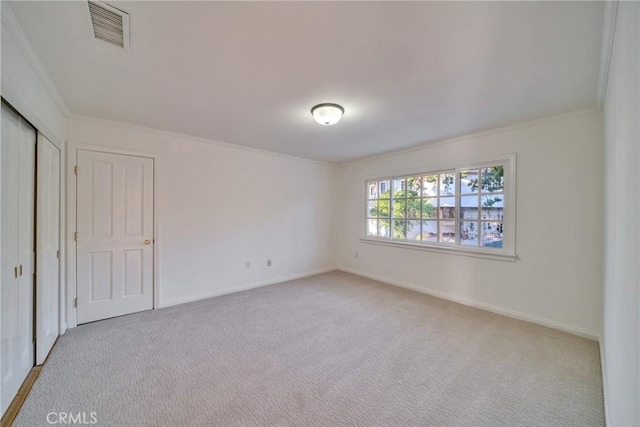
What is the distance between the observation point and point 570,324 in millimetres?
2830

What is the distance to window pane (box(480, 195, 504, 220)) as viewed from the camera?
3381 mm

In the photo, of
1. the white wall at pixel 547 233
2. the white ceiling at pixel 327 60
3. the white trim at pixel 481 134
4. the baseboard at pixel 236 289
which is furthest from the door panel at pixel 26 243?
the white wall at pixel 547 233

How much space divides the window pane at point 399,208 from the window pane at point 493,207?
50.3 inches

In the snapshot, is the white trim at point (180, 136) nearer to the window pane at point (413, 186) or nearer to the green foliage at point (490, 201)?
the window pane at point (413, 186)

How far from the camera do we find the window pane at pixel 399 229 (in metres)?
4.59

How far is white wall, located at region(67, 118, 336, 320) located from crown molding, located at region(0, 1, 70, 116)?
81 cm

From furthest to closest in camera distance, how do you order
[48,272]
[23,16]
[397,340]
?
[397,340] → [48,272] → [23,16]

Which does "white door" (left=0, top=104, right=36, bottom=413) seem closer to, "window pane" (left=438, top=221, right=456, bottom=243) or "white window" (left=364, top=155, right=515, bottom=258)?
"white window" (left=364, top=155, right=515, bottom=258)

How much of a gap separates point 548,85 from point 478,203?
1.70 m

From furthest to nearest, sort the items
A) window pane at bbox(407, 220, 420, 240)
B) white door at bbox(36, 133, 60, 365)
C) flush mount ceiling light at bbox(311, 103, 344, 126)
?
window pane at bbox(407, 220, 420, 240)
flush mount ceiling light at bbox(311, 103, 344, 126)
white door at bbox(36, 133, 60, 365)

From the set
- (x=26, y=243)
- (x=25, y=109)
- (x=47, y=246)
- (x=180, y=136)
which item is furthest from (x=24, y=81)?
(x=180, y=136)

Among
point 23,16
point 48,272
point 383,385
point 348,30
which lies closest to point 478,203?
point 383,385

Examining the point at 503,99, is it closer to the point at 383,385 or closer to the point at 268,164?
the point at 383,385

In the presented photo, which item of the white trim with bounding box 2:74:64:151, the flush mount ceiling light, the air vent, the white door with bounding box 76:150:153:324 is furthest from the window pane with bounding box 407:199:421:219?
the white trim with bounding box 2:74:64:151
